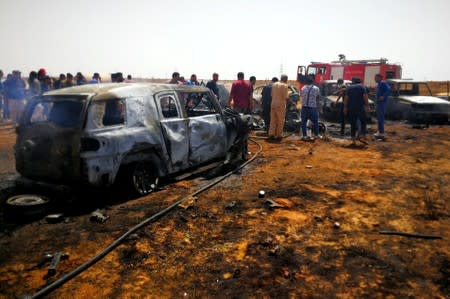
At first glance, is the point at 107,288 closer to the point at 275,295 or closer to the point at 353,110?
the point at 275,295

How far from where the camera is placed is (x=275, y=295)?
328cm

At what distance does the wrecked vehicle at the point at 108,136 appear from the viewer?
4.88 metres

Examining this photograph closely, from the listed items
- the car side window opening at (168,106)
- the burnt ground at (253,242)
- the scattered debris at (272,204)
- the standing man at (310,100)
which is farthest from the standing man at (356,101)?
the car side window opening at (168,106)

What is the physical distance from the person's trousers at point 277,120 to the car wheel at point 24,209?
7.70 metres

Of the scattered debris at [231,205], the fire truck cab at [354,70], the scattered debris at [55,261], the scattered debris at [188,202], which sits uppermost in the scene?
the fire truck cab at [354,70]

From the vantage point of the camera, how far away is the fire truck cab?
2441 cm

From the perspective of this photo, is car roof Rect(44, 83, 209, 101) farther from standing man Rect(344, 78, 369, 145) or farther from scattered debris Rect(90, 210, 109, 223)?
standing man Rect(344, 78, 369, 145)

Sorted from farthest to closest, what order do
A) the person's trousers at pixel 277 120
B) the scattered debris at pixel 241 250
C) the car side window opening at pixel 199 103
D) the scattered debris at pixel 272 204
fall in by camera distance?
1. the person's trousers at pixel 277 120
2. the car side window opening at pixel 199 103
3. the scattered debris at pixel 272 204
4. the scattered debris at pixel 241 250

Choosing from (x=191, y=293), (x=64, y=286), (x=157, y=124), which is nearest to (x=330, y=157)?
(x=157, y=124)

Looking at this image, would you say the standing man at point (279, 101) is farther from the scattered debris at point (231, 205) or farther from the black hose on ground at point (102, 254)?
the scattered debris at point (231, 205)

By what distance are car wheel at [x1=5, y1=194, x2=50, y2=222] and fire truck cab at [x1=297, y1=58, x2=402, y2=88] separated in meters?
20.9

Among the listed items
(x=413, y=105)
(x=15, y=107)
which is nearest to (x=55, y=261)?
(x=15, y=107)

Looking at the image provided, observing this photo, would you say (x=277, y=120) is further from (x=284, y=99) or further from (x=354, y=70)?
(x=354, y=70)

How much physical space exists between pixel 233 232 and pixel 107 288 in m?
1.76
